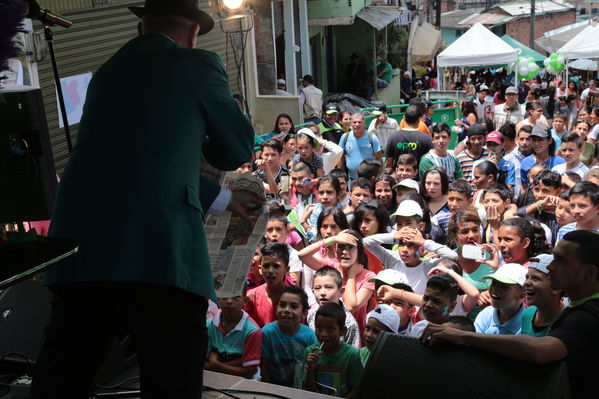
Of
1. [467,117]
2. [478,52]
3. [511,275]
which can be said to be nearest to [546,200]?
[511,275]

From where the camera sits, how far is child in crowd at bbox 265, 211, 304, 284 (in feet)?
17.8

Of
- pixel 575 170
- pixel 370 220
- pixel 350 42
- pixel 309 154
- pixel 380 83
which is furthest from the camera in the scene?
pixel 350 42

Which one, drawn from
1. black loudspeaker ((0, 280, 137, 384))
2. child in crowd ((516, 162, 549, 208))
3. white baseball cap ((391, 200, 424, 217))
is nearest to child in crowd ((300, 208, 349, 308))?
white baseball cap ((391, 200, 424, 217))

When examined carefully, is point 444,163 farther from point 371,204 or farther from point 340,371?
point 340,371

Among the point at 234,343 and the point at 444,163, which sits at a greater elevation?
the point at 444,163

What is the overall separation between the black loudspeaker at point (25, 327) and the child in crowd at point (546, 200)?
3.79 m

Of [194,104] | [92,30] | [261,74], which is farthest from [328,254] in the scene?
[261,74]

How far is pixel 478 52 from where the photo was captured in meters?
17.1

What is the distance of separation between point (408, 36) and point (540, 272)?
23.9m

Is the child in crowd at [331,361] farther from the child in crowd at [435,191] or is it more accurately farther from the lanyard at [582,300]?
the child in crowd at [435,191]

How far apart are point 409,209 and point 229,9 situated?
12.6ft

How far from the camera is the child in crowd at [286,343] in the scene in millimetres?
4172

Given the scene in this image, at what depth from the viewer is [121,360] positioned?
354cm

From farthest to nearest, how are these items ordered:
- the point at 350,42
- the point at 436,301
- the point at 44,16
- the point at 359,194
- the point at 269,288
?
the point at 350,42, the point at 359,194, the point at 269,288, the point at 436,301, the point at 44,16
